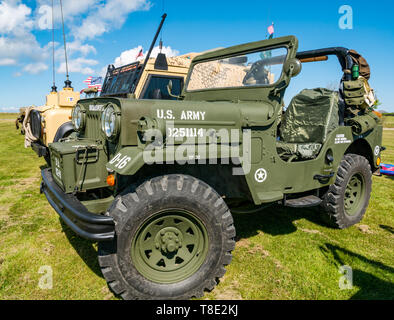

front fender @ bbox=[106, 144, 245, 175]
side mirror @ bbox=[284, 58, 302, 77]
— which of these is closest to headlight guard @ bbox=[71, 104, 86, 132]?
front fender @ bbox=[106, 144, 245, 175]

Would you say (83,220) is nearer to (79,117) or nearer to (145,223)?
(145,223)

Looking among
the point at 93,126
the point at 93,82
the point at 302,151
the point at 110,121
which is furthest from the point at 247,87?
the point at 93,82

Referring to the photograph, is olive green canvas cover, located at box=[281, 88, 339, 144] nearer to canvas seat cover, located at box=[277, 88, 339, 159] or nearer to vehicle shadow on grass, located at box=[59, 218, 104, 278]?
canvas seat cover, located at box=[277, 88, 339, 159]

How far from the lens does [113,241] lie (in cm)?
229

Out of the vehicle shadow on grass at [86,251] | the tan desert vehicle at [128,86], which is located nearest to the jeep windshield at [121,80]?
the tan desert vehicle at [128,86]

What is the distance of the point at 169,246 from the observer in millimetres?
2494

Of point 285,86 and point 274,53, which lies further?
point 274,53

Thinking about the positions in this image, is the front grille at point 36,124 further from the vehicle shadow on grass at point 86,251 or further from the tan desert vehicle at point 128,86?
the vehicle shadow on grass at point 86,251

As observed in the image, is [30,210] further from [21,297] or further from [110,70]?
[110,70]

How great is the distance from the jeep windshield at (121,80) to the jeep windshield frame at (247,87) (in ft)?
9.56

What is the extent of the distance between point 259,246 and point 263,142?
4.37ft

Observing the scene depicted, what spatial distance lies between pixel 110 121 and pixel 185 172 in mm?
821

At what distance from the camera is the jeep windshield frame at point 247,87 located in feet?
10.7

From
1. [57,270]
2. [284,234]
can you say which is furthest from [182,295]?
[284,234]
